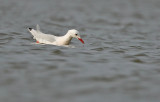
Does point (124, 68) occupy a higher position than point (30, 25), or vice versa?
point (30, 25)

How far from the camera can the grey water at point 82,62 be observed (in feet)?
23.1

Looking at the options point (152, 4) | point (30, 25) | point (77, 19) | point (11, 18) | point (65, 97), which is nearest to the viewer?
point (65, 97)

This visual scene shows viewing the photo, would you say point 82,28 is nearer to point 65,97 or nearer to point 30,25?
point 30,25

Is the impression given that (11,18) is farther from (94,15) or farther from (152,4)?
(152,4)

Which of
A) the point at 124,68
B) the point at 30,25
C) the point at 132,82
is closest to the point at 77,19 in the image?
the point at 30,25

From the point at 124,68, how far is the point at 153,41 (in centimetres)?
601

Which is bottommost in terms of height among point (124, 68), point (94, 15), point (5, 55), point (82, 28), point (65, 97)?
point (65, 97)

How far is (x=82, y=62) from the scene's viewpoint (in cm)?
983

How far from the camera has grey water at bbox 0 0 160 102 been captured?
703 cm

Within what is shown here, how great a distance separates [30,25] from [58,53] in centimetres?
722

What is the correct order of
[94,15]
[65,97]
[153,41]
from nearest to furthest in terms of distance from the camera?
[65,97], [153,41], [94,15]

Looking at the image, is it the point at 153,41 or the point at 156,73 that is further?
the point at 153,41

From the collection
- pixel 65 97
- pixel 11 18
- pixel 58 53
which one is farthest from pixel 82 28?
pixel 65 97

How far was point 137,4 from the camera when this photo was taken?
28719 mm
